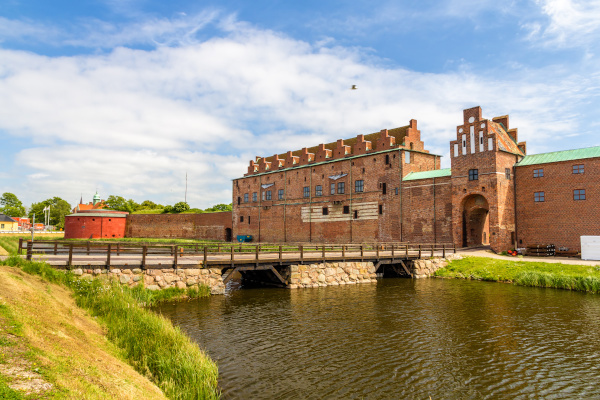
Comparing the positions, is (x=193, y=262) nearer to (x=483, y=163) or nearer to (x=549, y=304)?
(x=549, y=304)

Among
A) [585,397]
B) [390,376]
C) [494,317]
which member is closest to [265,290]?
[494,317]

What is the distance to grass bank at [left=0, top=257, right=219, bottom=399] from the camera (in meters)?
6.25

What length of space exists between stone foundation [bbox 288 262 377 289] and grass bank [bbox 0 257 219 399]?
8.79 metres

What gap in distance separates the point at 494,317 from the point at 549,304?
12.6 ft

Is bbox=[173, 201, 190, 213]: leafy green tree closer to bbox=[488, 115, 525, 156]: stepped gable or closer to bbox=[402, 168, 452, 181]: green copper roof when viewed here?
bbox=[402, 168, 452, 181]: green copper roof

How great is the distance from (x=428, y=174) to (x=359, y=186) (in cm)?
686

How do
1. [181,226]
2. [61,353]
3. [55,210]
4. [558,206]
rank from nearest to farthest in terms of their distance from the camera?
[61,353], [558,206], [181,226], [55,210]

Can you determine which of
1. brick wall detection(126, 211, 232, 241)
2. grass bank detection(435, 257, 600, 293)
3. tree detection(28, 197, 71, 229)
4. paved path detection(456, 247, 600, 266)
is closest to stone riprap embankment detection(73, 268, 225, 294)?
grass bank detection(435, 257, 600, 293)

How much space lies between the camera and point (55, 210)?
314 feet

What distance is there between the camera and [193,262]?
17.1m

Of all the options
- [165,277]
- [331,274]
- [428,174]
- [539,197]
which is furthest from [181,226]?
[539,197]

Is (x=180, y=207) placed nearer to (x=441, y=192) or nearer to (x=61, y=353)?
(x=441, y=192)

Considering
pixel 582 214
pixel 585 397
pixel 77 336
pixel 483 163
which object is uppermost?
pixel 483 163

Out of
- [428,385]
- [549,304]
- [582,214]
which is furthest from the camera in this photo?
[582,214]
